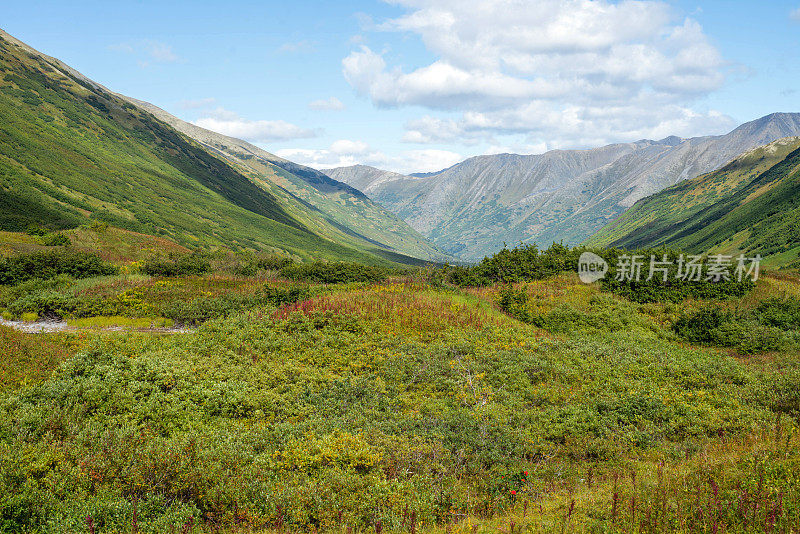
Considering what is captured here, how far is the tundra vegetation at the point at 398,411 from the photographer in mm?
7422

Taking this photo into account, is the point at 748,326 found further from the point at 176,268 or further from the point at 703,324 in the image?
the point at 176,268

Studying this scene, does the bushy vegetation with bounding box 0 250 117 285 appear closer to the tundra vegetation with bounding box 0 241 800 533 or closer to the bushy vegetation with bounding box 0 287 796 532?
the tundra vegetation with bounding box 0 241 800 533

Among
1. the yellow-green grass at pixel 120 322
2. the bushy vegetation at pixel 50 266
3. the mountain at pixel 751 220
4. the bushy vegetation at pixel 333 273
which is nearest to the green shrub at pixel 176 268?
the bushy vegetation at pixel 50 266

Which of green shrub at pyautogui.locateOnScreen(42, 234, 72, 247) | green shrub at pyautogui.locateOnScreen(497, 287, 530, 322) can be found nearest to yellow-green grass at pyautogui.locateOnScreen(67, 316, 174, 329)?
green shrub at pyautogui.locateOnScreen(497, 287, 530, 322)

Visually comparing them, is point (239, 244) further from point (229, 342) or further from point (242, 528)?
point (242, 528)

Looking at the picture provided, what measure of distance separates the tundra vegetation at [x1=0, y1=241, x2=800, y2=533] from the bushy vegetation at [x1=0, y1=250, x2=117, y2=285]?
12.2ft

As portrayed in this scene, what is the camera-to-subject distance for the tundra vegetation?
24.3ft

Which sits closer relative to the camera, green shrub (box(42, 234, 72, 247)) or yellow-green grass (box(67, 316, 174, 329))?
yellow-green grass (box(67, 316, 174, 329))

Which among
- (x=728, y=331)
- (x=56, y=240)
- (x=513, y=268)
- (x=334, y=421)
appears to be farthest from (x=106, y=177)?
(x=728, y=331)

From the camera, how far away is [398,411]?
12.9m

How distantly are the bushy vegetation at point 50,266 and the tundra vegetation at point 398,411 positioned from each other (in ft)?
12.2

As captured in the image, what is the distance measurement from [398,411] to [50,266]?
28.4 m

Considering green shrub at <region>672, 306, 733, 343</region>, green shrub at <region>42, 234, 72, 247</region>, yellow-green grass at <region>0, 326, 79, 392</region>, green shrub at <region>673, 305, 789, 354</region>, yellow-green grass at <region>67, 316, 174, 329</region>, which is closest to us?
yellow-green grass at <region>0, 326, 79, 392</region>

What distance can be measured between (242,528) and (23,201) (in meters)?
93.9
